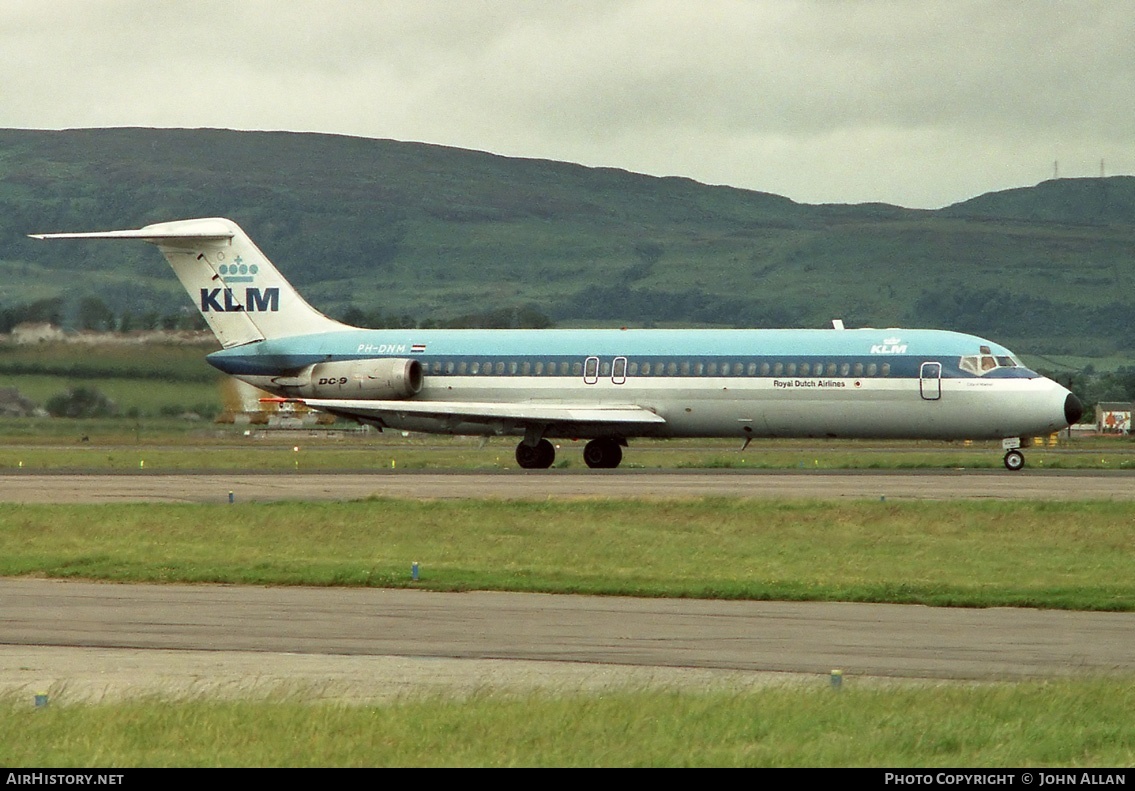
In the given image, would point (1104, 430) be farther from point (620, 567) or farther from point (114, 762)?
point (114, 762)

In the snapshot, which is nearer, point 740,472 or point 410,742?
point 410,742

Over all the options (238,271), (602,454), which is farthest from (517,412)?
(238,271)

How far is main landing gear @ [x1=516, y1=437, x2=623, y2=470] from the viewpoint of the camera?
50562 millimetres

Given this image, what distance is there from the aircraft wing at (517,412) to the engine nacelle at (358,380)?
86 cm

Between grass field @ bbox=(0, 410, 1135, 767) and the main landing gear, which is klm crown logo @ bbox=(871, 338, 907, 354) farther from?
the main landing gear

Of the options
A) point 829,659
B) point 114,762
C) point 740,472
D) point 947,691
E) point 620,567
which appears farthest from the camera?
point 740,472

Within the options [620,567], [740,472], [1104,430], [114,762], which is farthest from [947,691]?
[1104,430]

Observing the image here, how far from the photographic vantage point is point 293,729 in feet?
40.0

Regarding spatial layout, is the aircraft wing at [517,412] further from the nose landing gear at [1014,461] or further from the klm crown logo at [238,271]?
the nose landing gear at [1014,461]

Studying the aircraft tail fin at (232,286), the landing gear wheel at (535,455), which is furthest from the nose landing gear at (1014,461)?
the aircraft tail fin at (232,286)

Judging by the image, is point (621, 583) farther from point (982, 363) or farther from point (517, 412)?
point (517, 412)

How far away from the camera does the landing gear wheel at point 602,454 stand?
50812mm

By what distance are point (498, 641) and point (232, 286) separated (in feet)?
129

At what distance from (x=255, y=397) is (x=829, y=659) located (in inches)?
1691
